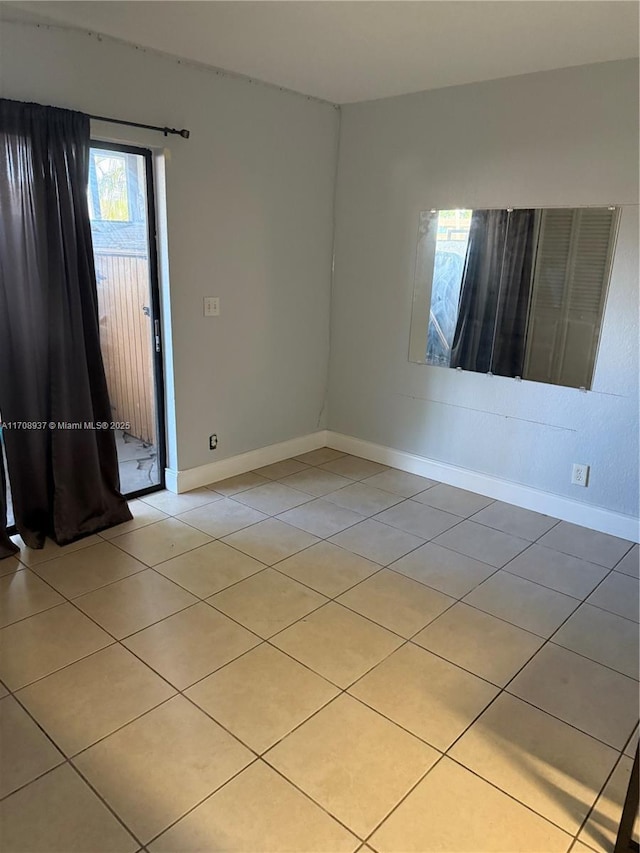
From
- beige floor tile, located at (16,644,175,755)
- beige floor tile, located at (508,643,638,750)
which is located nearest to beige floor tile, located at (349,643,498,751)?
beige floor tile, located at (508,643,638,750)

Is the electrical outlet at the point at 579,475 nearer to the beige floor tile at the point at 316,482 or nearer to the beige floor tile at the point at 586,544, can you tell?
the beige floor tile at the point at 586,544

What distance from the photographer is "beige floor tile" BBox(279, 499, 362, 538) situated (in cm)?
324

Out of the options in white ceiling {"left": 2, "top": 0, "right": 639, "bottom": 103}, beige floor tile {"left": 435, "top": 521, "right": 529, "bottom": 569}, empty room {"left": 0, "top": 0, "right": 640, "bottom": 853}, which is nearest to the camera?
empty room {"left": 0, "top": 0, "right": 640, "bottom": 853}

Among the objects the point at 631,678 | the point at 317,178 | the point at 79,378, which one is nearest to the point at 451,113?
the point at 317,178

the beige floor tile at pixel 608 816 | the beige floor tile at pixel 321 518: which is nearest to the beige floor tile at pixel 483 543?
the beige floor tile at pixel 321 518

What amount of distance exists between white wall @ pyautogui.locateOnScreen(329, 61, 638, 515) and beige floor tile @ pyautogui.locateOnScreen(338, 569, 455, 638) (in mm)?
1256

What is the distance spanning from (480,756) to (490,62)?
3.04m

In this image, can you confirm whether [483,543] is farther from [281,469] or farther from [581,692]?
[281,469]

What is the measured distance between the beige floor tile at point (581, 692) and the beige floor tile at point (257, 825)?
0.86 m

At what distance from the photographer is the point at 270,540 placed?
3086 millimetres

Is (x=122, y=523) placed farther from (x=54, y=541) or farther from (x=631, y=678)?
(x=631, y=678)

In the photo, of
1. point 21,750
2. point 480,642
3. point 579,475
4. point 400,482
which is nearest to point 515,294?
point 579,475

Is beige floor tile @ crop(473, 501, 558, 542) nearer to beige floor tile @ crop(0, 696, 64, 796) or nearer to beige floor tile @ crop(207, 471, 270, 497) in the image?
beige floor tile @ crop(207, 471, 270, 497)

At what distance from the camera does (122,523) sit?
319 cm
